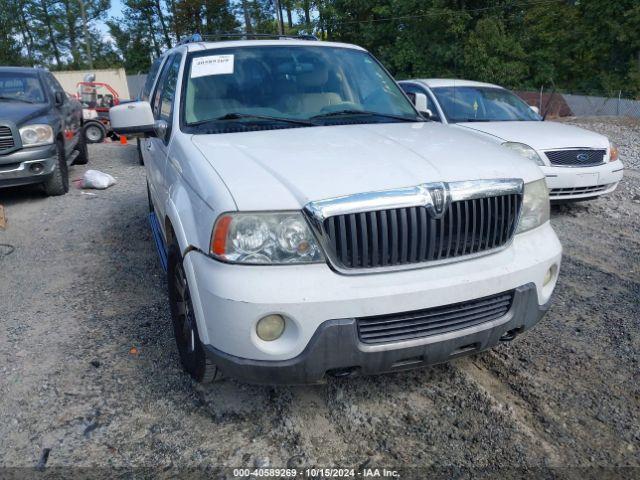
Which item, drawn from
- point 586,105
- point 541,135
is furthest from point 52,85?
point 586,105

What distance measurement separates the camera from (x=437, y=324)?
2.42 meters

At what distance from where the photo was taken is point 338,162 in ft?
8.41

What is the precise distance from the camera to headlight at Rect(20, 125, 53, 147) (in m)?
7.00

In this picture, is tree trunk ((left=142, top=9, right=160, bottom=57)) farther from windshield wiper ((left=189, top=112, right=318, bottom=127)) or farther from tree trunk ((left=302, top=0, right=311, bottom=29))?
windshield wiper ((left=189, top=112, right=318, bottom=127))

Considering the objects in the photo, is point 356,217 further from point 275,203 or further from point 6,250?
point 6,250

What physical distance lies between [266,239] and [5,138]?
6.08 m

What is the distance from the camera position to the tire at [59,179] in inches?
295

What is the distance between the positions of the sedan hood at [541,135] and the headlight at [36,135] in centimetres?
560

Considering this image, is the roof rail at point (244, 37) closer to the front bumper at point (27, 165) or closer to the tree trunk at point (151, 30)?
the front bumper at point (27, 165)

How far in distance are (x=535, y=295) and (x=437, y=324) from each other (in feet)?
1.90

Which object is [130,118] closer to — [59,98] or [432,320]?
[432,320]

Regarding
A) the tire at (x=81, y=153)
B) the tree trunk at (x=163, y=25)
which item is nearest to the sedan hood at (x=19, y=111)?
the tire at (x=81, y=153)

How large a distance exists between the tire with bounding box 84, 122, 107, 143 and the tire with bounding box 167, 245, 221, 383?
1328 centimetres

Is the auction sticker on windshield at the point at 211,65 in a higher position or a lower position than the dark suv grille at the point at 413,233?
higher
